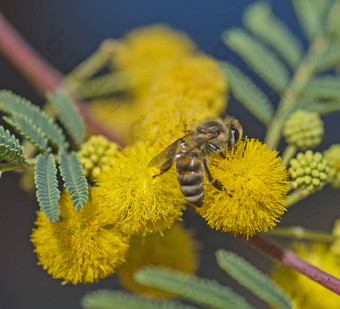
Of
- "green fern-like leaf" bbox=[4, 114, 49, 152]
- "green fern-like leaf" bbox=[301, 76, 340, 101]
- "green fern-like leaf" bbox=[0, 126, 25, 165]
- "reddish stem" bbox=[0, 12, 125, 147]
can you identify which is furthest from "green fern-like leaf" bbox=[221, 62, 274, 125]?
"green fern-like leaf" bbox=[0, 126, 25, 165]

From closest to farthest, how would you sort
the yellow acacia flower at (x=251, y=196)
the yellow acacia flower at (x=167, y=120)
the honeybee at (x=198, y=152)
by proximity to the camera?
the yellow acacia flower at (x=251, y=196) → the honeybee at (x=198, y=152) → the yellow acacia flower at (x=167, y=120)

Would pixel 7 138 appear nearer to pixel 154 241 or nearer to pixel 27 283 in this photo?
pixel 154 241

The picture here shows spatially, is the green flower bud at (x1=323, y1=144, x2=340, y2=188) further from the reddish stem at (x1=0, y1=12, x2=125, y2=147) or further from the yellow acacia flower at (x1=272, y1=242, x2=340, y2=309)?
the reddish stem at (x1=0, y1=12, x2=125, y2=147)

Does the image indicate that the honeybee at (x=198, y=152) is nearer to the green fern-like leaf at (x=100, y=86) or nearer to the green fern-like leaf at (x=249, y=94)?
the green fern-like leaf at (x=249, y=94)

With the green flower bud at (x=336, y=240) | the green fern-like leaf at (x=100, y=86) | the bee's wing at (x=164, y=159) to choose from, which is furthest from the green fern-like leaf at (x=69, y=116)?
the green flower bud at (x=336, y=240)

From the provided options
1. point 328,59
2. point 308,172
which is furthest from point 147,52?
point 308,172

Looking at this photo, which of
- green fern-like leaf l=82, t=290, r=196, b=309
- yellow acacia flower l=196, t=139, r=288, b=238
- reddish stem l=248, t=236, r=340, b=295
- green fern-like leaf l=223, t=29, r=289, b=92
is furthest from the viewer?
green fern-like leaf l=223, t=29, r=289, b=92
